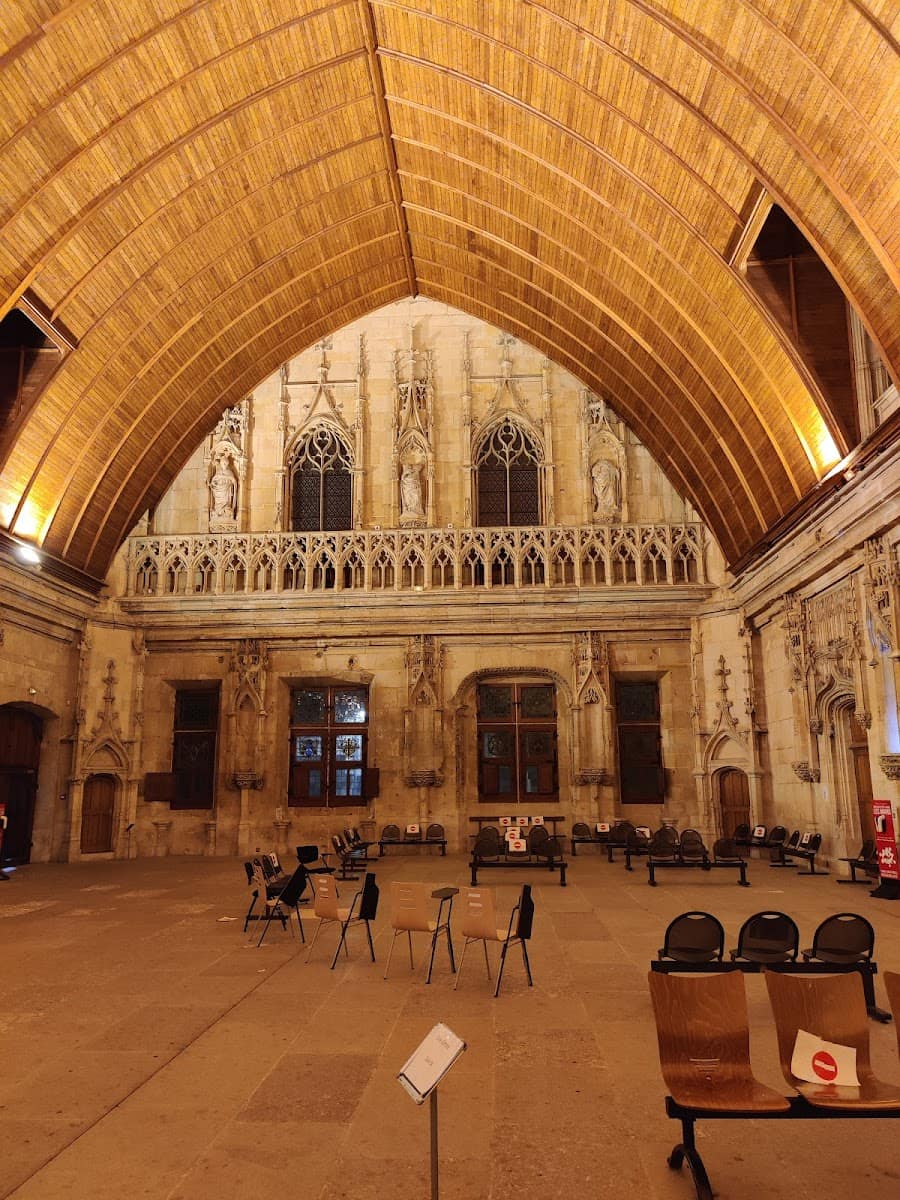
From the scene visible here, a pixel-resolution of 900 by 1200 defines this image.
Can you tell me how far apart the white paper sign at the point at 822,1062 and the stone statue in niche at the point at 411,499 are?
55.0 feet

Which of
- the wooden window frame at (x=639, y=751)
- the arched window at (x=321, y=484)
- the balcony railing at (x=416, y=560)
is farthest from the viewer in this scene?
the arched window at (x=321, y=484)

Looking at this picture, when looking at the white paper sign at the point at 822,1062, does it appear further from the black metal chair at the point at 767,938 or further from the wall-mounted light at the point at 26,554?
the wall-mounted light at the point at 26,554

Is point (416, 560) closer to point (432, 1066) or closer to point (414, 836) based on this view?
point (414, 836)

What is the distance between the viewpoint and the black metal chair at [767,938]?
275 inches

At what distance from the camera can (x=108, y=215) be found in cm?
1426

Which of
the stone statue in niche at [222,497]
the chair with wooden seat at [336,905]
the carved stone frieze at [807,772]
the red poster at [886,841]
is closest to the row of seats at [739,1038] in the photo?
the chair with wooden seat at [336,905]

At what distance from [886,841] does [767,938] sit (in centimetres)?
600

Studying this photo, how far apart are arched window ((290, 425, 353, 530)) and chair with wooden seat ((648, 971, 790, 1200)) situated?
1751 centimetres

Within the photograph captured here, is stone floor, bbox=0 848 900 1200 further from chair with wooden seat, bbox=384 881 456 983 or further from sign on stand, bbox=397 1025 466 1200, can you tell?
sign on stand, bbox=397 1025 466 1200

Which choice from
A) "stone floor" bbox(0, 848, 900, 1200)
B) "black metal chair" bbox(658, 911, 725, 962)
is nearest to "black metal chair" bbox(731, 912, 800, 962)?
"black metal chair" bbox(658, 911, 725, 962)

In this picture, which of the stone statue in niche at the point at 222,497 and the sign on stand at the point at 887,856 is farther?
the stone statue in niche at the point at 222,497

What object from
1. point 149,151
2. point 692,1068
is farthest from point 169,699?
point 692,1068

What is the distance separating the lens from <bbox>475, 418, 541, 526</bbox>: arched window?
68.4ft

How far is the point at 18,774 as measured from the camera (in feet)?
58.3
